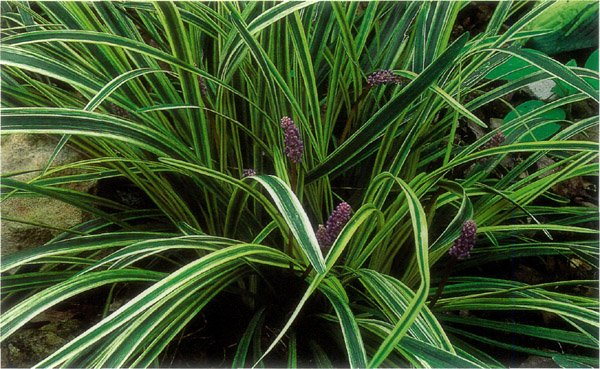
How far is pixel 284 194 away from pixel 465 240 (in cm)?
27

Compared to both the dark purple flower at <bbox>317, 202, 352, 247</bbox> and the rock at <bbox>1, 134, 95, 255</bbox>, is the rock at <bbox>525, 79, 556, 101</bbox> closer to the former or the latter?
the dark purple flower at <bbox>317, 202, 352, 247</bbox>

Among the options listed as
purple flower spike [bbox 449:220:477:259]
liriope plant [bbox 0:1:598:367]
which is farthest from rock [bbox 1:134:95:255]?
purple flower spike [bbox 449:220:477:259]

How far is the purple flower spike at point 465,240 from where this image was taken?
639mm

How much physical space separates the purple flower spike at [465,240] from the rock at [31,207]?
0.86 meters

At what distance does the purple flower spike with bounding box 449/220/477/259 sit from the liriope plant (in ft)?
0.14

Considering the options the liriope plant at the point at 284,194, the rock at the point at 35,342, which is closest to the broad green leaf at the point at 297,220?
the liriope plant at the point at 284,194

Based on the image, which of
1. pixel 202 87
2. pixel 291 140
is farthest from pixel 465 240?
pixel 202 87

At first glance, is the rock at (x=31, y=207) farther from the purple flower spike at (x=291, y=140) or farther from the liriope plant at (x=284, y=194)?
the purple flower spike at (x=291, y=140)

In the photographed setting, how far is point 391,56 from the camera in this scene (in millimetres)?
1095

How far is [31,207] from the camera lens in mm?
1072

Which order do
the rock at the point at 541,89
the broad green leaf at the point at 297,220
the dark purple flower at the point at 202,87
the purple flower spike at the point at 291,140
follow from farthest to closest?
the rock at the point at 541,89
the dark purple flower at the point at 202,87
the purple flower spike at the point at 291,140
the broad green leaf at the point at 297,220

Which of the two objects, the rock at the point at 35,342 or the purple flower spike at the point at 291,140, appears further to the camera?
the rock at the point at 35,342

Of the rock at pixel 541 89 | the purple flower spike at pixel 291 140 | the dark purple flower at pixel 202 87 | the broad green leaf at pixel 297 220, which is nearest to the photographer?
the broad green leaf at pixel 297 220

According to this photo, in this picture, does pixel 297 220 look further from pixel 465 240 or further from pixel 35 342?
pixel 35 342
